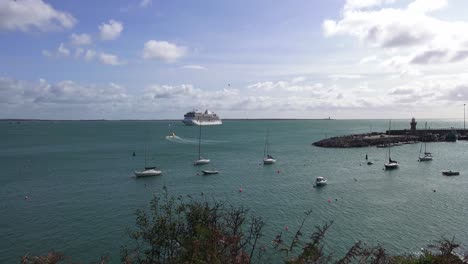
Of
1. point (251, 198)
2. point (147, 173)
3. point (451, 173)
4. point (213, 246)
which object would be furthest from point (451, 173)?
point (213, 246)

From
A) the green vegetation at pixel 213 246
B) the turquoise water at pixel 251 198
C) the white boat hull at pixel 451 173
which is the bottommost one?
the turquoise water at pixel 251 198

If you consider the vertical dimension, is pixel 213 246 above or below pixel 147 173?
above

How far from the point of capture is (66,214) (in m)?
38.0

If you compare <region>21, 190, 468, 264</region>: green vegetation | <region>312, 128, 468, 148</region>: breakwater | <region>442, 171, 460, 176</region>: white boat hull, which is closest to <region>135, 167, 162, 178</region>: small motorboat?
<region>21, 190, 468, 264</region>: green vegetation

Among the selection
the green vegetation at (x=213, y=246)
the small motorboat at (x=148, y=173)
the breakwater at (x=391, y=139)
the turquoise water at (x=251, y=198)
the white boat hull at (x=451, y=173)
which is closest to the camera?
the green vegetation at (x=213, y=246)

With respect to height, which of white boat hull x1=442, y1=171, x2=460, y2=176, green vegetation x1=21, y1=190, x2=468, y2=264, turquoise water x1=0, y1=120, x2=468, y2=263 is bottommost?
turquoise water x1=0, y1=120, x2=468, y2=263

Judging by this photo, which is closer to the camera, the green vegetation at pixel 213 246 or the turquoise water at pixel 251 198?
the green vegetation at pixel 213 246

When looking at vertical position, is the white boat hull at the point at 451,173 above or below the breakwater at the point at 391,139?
below

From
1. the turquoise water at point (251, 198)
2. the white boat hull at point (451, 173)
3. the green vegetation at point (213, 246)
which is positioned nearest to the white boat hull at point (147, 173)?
the turquoise water at point (251, 198)

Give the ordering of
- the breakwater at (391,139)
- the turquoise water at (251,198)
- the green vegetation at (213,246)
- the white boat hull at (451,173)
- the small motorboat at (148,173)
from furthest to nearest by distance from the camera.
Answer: the breakwater at (391,139) < the white boat hull at (451,173) < the small motorboat at (148,173) < the turquoise water at (251,198) < the green vegetation at (213,246)

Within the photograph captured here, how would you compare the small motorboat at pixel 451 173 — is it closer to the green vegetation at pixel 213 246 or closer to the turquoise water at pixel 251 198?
the turquoise water at pixel 251 198

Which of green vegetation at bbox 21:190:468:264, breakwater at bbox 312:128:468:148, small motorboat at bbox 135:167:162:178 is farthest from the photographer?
breakwater at bbox 312:128:468:148

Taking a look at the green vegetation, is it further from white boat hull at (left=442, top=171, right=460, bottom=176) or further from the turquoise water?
white boat hull at (left=442, top=171, right=460, bottom=176)

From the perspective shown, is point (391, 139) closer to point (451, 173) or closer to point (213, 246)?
point (451, 173)
